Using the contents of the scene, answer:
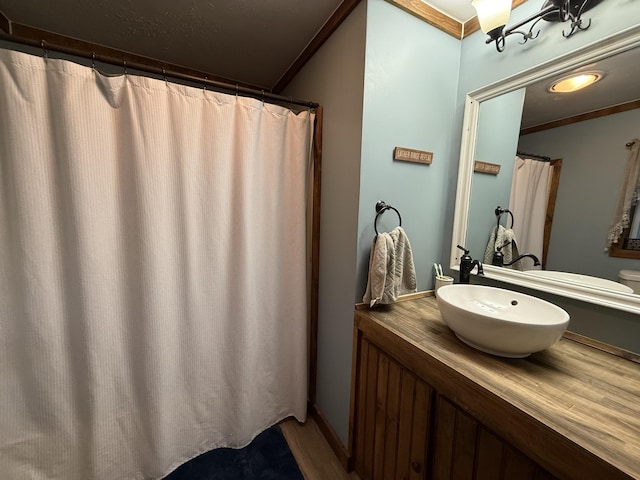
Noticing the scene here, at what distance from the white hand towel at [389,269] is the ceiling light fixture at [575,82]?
83 centimetres

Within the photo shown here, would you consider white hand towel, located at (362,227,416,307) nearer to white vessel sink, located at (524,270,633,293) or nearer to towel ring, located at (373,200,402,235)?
towel ring, located at (373,200,402,235)

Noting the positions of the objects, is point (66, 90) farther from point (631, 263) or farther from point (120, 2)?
point (631, 263)

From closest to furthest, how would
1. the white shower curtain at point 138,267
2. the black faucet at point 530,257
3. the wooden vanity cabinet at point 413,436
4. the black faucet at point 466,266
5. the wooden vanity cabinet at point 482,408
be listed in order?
1. the wooden vanity cabinet at point 482,408
2. the wooden vanity cabinet at point 413,436
3. the white shower curtain at point 138,267
4. the black faucet at point 530,257
5. the black faucet at point 466,266

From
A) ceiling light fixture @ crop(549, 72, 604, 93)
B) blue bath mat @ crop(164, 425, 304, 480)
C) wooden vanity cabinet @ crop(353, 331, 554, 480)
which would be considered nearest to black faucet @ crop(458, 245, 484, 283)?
wooden vanity cabinet @ crop(353, 331, 554, 480)

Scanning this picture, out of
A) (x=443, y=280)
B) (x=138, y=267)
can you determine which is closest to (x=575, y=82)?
(x=443, y=280)

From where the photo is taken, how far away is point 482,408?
2.22 feet

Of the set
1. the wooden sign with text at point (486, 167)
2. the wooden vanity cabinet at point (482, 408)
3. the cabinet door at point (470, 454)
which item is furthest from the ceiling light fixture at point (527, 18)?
the cabinet door at point (470, 454)

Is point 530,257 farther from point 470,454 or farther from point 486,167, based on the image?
point 470,454

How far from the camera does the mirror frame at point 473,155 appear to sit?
83 cm

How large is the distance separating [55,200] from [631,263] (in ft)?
7.07

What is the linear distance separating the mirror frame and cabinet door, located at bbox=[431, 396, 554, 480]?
63 cm

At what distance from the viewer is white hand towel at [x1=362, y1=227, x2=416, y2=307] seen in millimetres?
1089

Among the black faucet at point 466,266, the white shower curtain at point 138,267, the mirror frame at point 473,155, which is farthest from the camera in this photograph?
the black faucet at point 466,266

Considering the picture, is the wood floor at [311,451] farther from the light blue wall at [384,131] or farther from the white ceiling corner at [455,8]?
the white ceiling corner at [455,8]
